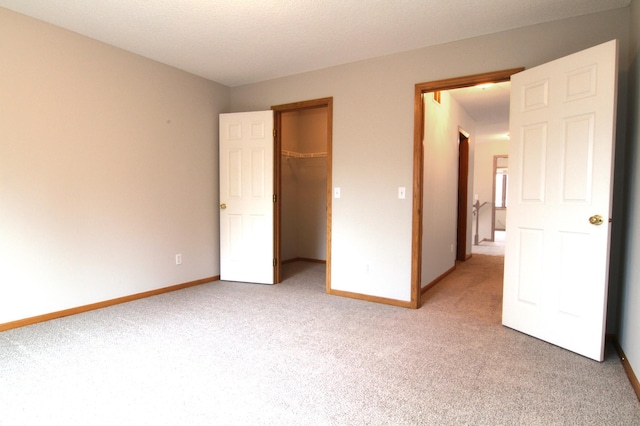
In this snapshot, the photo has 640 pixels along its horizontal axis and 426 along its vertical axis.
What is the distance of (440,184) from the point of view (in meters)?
4.52

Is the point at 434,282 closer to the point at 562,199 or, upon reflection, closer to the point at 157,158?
the point at 562,199

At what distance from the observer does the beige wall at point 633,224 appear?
79.4 inches

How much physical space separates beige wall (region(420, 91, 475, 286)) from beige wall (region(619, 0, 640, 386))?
5.96 feet

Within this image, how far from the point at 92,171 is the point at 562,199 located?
13.0 feet

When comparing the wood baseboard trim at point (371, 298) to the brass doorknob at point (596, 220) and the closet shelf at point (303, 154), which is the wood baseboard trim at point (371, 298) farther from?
the closet shelf at point (303, 154)

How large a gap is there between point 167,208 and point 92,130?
3.46ft

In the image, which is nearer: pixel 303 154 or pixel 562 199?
pixel 562 199

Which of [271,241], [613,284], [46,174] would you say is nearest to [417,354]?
[613,284]

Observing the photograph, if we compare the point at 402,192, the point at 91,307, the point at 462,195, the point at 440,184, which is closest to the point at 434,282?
the point at 440,184

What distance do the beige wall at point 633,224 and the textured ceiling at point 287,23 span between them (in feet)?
1.81

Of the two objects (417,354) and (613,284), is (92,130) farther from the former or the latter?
(613,284)

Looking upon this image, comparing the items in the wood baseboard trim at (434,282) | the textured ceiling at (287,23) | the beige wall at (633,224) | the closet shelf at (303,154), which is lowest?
the wood baseboard trim at (434,282)

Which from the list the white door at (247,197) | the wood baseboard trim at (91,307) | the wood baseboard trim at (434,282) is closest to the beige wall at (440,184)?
the wood baseboard trim at (434,282)

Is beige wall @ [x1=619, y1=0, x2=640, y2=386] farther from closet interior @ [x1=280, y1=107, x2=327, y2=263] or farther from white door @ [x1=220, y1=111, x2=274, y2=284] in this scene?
closet interior @ [x1=280, y1=107, x2=327, y2=263]
